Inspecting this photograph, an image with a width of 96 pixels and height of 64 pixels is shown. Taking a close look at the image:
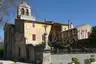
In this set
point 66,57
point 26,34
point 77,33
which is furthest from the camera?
point 26,34

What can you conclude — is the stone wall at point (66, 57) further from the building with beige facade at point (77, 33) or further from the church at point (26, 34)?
the building with beige facade at point (77, 33)

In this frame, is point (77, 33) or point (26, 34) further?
point (26, 34)

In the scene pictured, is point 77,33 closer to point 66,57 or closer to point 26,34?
point 26,34

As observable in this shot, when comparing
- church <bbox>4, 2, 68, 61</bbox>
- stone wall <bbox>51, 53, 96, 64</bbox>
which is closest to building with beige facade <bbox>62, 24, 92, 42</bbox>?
church <bbox>4, 2, 68, 61</bbox>

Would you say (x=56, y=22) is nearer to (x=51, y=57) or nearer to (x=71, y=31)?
(x=71, y=31)

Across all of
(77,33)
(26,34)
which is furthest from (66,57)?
(26,34)

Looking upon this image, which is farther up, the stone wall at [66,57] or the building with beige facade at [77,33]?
the building with beige facade at [77,33]

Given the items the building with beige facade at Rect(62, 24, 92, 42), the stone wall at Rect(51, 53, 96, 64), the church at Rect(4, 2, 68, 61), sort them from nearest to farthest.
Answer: the stone wall at Rect(51, 53, 96, 64)
the church at Rect(4, 2, 68, 61)
the building with beige facade at Rect(62, 24, 92, 42)

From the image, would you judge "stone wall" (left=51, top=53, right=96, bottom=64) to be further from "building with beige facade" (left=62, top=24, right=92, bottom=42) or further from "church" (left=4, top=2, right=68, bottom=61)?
"building with beige facade" (left=62, top=24, right=92, bottom=42)

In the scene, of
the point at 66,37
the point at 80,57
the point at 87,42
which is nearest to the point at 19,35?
the point at 66,37

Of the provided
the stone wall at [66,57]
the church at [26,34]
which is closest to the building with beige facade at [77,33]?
the church at [26,34]

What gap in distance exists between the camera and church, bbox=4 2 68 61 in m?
38.7

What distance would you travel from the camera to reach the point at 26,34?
3956cm

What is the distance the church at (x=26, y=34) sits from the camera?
38.7 m
